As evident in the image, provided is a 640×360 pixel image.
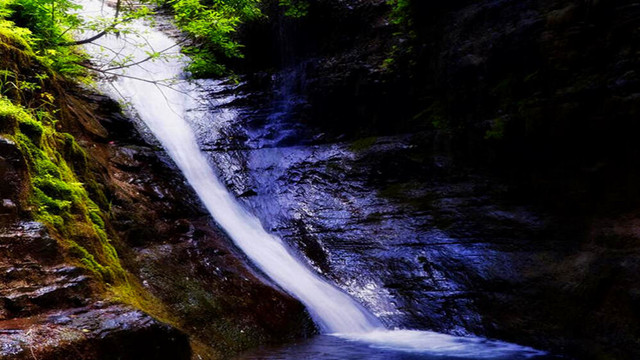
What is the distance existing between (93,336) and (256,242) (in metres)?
4.88

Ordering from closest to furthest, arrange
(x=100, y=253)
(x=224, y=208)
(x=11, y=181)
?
(x=11, y=181) < (x=100, y=253) < (x=224, y=208)

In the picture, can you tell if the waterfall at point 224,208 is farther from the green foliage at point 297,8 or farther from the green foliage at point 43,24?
the green foliage at point 297,8

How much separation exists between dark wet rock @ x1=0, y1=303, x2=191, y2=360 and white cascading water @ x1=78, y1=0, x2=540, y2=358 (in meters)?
3.00

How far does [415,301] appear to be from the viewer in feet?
21.4

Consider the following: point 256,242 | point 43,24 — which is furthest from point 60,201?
point 256,242

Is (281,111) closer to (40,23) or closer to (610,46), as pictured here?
(40,23)

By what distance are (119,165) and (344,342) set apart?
4.95 m

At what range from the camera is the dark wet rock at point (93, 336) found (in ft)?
9.25

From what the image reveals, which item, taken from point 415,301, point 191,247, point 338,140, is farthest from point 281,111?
point 415,301

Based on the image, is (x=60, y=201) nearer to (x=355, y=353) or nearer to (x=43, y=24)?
(x=43, y=24)

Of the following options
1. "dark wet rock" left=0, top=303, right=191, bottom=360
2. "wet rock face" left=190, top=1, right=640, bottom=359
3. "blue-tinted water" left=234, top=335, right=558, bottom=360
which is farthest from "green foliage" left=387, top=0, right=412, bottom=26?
"dark wet rock" left=0, top=303, right=191, bottom=360

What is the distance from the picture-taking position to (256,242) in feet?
26.3

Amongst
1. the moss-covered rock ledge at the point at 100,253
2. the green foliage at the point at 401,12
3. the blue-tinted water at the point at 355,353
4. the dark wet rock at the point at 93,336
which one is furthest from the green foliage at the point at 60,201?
the green foliage at the point at 401,12

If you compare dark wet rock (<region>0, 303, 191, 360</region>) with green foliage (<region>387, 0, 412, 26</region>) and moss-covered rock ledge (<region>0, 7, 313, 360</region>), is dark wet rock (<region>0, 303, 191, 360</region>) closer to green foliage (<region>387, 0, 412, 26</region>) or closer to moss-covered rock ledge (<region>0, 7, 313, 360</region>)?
moss-covered rock ledge (<region>0, 7, 313, 360</region>)
